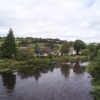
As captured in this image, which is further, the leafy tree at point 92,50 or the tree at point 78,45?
the tree at point 78,45

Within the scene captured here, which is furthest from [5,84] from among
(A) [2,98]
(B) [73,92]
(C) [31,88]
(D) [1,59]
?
(D) [1,59]

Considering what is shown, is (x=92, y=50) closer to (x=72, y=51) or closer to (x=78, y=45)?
(x=78, y=45)

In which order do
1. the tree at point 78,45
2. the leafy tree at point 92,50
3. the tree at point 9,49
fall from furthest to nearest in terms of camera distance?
the tree at point 78,45 → the leafy tree at point 92,50 → the tree at point 9,49

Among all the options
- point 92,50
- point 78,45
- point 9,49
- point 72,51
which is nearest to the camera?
point 9,49

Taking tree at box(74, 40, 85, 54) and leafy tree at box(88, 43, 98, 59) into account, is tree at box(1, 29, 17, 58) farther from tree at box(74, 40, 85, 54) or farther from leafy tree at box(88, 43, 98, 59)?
tree at box(74, 40, 85, 54)

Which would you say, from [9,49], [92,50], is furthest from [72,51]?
[9,49]

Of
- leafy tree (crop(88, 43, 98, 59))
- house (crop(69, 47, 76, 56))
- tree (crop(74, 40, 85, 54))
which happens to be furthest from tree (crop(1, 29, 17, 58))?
tree (crop(74, 40, 85, 54))

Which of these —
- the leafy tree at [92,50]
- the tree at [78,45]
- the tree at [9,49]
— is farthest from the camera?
the tree at [78,45]

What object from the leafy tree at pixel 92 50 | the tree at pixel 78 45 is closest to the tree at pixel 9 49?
the leafy tree at pixel 92 50

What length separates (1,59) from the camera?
70.4 meters

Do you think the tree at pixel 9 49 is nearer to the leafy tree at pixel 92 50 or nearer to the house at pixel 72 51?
the leafy tree at pixel 92 50

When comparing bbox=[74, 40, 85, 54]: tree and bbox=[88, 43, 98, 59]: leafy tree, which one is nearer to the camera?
bbox=[88, 43, 98, 59]: leafy tree

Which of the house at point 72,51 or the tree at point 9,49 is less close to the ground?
the tree at point 9,49

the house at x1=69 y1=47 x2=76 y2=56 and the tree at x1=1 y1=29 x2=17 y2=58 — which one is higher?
the tree at x1=1 y1=29 x2=17 y2=58
